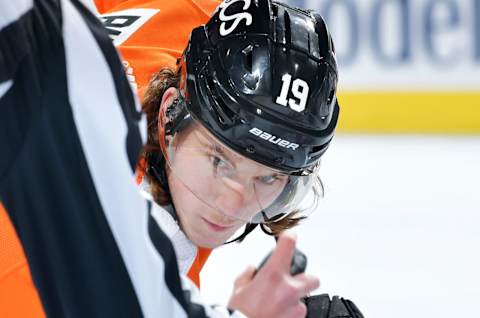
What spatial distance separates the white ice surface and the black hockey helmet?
0.88 metres

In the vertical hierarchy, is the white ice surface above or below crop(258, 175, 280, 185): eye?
below

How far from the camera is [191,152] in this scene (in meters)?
1.55

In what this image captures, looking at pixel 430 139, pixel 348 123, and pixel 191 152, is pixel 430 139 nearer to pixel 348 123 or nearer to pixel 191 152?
pixel 348 123

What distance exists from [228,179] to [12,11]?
759mm

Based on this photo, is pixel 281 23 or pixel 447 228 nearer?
pixel 281 23

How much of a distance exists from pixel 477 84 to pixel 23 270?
10.7 ft

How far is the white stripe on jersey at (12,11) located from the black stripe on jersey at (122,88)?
0.16 ft

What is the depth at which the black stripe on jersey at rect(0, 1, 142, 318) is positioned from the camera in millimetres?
763

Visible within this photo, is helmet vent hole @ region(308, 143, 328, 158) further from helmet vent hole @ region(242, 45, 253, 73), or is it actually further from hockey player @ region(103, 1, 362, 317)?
helmet vent hole @ region(242, 45, 253, 73)

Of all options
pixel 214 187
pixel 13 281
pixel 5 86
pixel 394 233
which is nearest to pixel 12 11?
pixel 5 86

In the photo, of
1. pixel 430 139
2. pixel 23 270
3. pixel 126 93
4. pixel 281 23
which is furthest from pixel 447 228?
pixel 126 93

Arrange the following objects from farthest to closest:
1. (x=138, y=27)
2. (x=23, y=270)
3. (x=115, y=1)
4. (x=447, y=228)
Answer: (x=447, y=228), (x=115, y=1), (x=138, y=27), (x=23, y=270)

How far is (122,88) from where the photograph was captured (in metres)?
0.81

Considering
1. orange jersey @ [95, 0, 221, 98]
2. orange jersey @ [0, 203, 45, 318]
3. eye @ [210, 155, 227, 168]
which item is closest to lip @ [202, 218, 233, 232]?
→ eye @ [210, 155, 227, 168]
